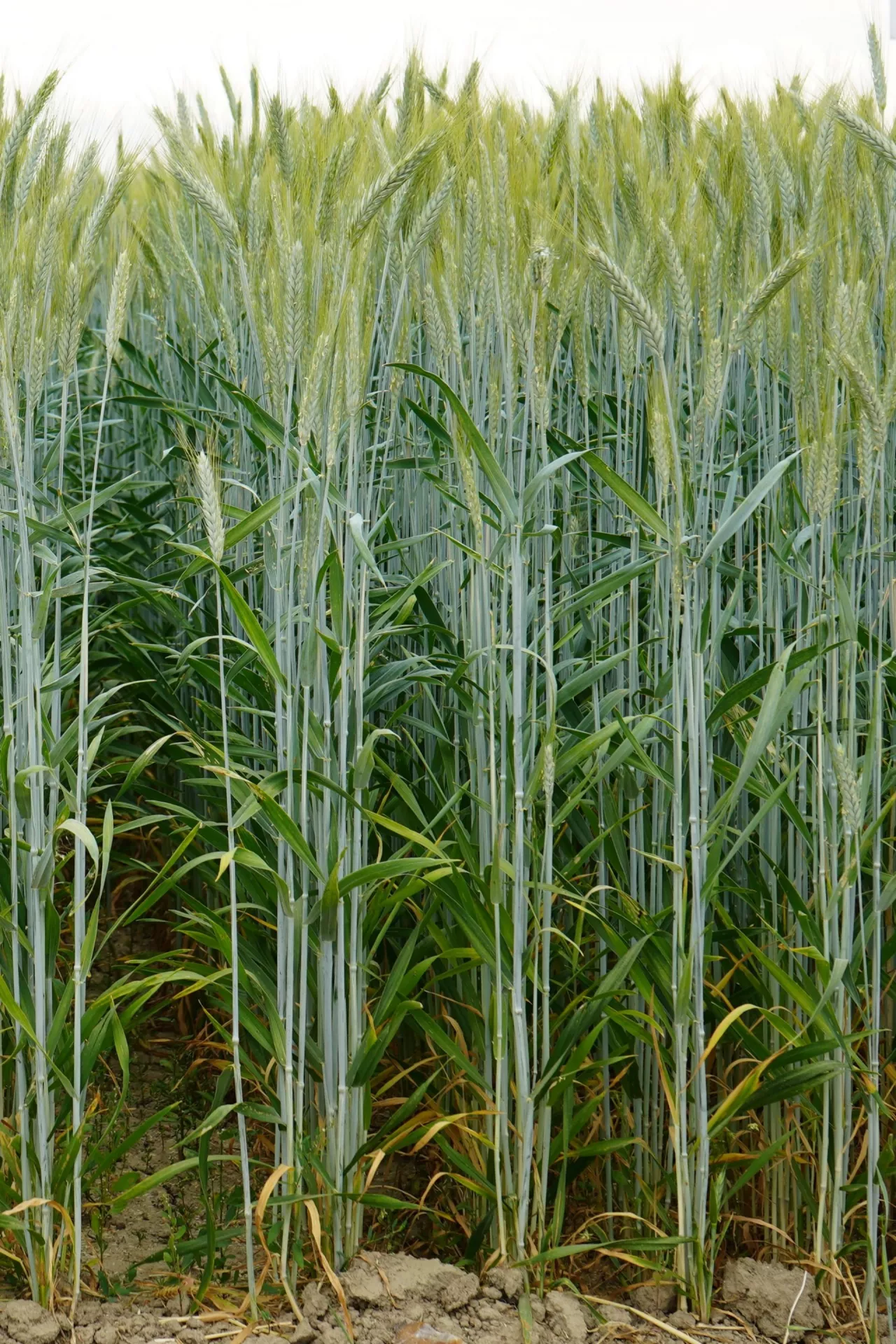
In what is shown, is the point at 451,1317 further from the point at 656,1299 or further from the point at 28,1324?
the point at 28,1324

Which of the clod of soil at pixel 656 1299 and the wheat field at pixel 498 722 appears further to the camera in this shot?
the clod of soil at pixel 656 1299

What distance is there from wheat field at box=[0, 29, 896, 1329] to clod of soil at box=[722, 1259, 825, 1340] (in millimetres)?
38

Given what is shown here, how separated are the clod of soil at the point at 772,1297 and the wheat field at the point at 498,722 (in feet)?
0.12

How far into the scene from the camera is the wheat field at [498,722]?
1631mm

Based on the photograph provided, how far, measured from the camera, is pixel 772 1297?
1782 millimetres

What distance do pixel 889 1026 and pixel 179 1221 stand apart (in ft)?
3.94

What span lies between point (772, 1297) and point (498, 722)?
925 mm

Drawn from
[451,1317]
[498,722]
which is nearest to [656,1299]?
[451,1317]

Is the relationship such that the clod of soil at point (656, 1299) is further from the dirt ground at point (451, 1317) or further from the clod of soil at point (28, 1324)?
the clod of soil at point (28, 1324)

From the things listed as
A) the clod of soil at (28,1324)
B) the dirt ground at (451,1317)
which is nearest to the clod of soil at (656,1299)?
the dirt ground at (451,1317)

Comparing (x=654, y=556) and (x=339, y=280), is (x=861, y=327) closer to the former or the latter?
(x=654, y=556)

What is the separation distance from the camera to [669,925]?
1939mm

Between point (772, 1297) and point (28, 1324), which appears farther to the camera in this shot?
point (772, 1297)

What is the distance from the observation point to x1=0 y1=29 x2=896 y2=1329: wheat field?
1.63m
